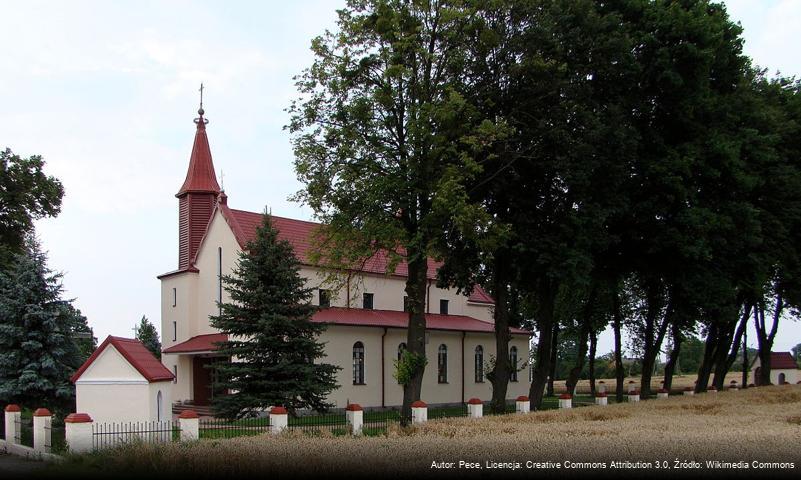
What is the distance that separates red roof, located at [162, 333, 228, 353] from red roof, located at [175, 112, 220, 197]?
764 centimetres

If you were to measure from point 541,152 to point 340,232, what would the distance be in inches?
302

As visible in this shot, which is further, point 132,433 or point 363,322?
point 363,322

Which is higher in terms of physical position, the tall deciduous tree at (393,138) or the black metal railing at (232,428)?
the tall deciduous tree at (393,138)

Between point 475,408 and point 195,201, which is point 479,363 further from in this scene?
point 475,408

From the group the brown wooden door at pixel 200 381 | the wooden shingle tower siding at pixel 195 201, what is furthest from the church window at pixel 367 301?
the wooden shingle tower siding at pixel 195 201

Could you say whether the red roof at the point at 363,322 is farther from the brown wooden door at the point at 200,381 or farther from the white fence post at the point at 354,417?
the white fence post at the point at 354,417

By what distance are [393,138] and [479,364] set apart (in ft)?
65.5

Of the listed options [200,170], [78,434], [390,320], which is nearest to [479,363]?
[390,320]

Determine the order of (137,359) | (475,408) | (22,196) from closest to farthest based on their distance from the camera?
(137,359) → (475,408) → (22,196)

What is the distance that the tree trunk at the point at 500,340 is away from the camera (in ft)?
91.6

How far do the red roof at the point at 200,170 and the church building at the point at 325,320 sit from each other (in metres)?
0.05

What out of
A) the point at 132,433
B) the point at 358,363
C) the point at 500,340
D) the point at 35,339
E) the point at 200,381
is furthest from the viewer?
the point at 200,381

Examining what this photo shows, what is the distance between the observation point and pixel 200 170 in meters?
39.5

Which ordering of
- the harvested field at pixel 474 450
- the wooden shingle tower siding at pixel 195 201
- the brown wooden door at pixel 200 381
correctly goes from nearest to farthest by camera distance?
1. the harvested field at pixel 474 450
2. the brown wooden door at pixel 200 381
3. the wooden shingle tower siding at pixel 195 201
